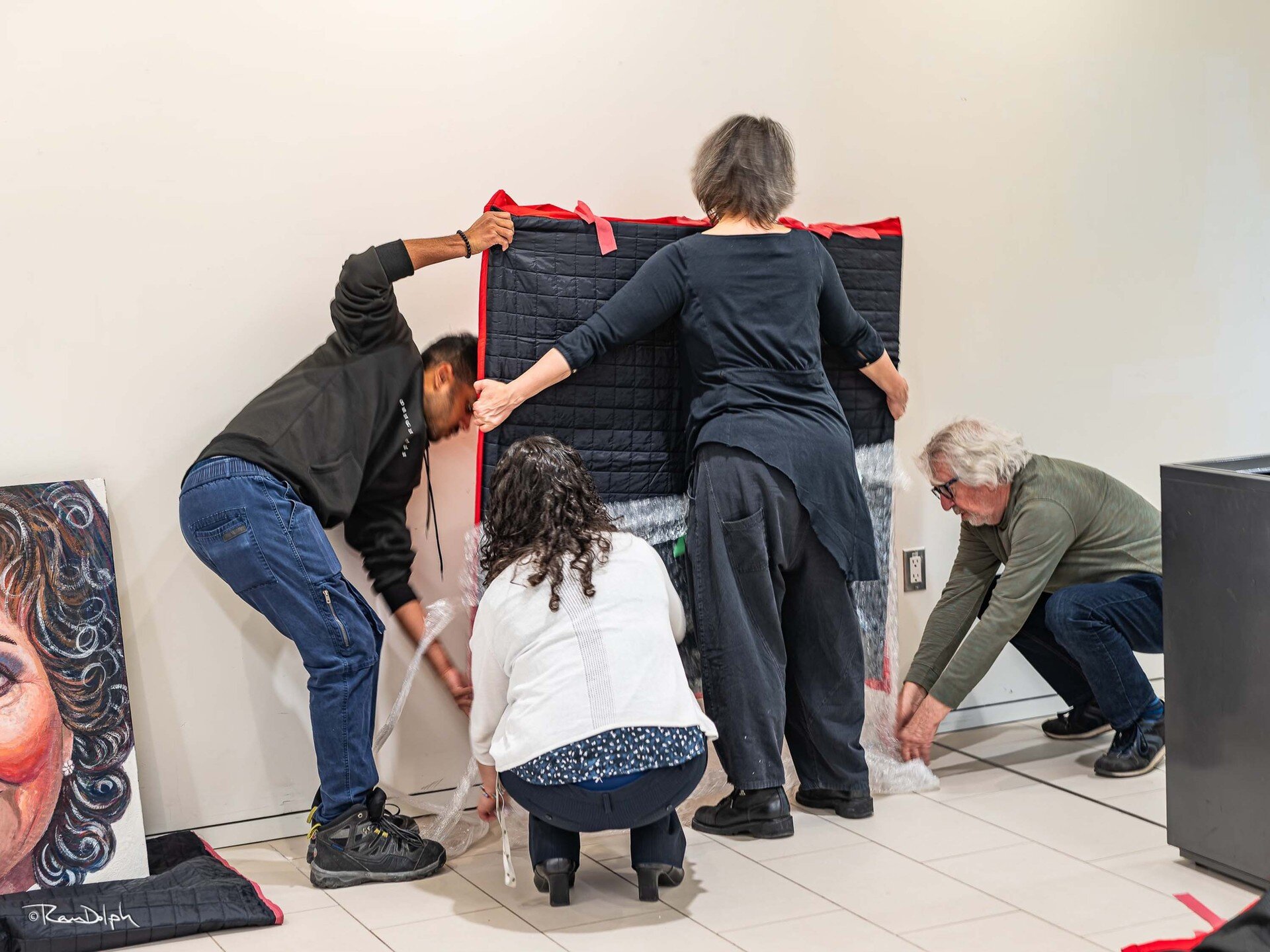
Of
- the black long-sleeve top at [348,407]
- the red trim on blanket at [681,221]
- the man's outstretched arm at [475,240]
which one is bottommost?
the black long-sleeve top at [348,407]

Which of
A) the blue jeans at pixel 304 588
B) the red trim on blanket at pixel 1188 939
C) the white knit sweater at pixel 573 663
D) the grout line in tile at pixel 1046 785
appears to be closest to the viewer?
the red trim on blanket at pixel 1188 939

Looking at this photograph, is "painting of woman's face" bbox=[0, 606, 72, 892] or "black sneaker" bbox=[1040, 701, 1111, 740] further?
"black sneaker" bbox=[1040, 701, 1111, 740]

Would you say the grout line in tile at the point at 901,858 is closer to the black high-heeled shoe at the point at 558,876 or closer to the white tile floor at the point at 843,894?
the white tile floor at the point at 843,894

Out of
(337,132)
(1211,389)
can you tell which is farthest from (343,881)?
(1211,389)

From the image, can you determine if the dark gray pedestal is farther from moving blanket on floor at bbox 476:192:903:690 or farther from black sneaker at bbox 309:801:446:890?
black sneaker at bbox 309:801:446:890

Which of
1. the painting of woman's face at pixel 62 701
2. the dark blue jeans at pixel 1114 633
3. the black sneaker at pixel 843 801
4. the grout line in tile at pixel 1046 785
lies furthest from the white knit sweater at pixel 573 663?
the dark blue jeans at pixel 1114 633

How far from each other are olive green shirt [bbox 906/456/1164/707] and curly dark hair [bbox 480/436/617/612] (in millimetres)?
1103

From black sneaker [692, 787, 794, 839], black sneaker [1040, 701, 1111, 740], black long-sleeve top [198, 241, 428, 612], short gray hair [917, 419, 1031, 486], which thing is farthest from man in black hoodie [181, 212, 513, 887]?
black sneaker [1040, 701, 1111, 740]

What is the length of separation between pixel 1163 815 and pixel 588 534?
4.88ft

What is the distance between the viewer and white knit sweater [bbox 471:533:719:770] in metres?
2.21

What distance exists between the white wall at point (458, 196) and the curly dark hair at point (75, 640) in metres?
0.08

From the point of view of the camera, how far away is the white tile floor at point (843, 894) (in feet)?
7.32

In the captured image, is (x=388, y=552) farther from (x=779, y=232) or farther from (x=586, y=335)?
(x=779, y=232)

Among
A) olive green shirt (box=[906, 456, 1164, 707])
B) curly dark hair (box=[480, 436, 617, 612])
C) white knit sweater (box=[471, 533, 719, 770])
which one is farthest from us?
olive green shirt (box=[906, 456, 1164, 707])
